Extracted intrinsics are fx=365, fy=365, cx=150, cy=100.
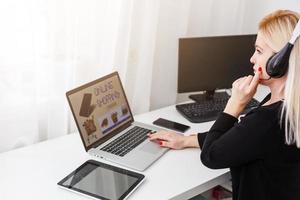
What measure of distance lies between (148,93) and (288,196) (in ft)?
2.79

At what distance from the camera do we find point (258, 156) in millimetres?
1087

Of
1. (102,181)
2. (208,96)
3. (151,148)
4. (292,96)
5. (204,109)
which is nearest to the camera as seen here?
(292,96)

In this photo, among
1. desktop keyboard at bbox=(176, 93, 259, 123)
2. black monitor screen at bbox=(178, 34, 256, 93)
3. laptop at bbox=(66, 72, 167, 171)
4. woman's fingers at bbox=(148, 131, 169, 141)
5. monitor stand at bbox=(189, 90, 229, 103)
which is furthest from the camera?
monitor stand at bbox=(189, 90, 229, 103)

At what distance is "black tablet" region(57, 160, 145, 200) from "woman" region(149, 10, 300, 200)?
0.26 m

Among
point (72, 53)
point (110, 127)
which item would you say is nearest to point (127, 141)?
point (110, 127)

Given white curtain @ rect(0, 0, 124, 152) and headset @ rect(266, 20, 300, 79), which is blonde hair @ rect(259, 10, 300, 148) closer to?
headset @ rect(266, 20, 300, 79)

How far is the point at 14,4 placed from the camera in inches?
50.2

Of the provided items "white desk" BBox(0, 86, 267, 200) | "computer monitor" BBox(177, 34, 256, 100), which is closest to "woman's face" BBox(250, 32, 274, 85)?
"white desk" BBox(0, 86, 267, 200)

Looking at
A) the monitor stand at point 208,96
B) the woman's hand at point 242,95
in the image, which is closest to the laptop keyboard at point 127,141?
the woman's hand at point 242,95

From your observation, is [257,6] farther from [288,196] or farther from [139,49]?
[288,196]

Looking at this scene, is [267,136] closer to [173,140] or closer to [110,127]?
[173,140]

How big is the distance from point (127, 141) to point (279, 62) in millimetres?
650

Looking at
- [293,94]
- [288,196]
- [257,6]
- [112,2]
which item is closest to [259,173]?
[288,196]

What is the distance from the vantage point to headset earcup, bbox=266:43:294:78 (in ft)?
3.47
